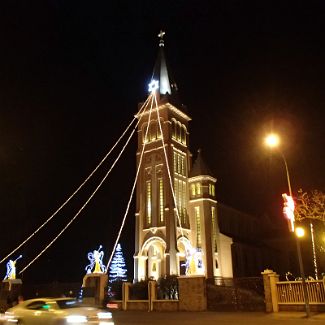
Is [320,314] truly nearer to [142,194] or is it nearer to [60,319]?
[60,319]

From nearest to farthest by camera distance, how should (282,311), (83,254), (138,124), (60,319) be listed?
(60,319) < (282,311) < (138,124) < (83,254)

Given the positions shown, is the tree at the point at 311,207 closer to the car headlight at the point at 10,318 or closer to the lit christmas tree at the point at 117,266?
the car headlight at the point at 10,318

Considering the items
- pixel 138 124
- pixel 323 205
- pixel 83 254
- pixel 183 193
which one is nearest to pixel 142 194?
pixel 183 193

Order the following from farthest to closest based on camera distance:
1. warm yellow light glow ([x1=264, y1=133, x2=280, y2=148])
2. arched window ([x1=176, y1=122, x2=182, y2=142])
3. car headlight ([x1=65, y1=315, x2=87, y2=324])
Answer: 1. arched window ([x1=176, y1=122, x2=182, y2=142])
2. warm yellow light glow ([x1=264, y1=133, x2=280, y2=148])
3. car headlight ([x1=65, y1=315, x2=87, y2=324])

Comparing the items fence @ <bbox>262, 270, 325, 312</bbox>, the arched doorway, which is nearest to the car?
fence @ <bbox>262, 270, 325, 312</bbox>

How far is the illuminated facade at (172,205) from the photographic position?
51.5 m

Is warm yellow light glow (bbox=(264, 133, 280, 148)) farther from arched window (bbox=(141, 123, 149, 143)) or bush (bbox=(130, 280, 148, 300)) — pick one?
arched window (bbox=(141, 123, 149, 143))

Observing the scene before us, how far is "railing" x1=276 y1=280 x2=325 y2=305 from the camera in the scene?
20.4 meters

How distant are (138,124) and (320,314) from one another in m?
45.8

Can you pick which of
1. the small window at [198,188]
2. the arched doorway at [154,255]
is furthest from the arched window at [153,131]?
the arched doorway at [154,255]

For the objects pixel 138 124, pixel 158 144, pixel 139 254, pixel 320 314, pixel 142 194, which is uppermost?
pixel 138 124

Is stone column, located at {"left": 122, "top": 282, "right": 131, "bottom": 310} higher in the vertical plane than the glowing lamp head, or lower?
lower

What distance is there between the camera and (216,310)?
2334 centimetres

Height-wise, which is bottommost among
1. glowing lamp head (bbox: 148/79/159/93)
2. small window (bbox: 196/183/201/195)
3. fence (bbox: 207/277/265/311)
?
fence (bbox: 207/277/265/311)
